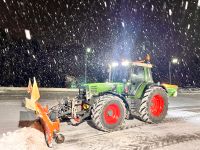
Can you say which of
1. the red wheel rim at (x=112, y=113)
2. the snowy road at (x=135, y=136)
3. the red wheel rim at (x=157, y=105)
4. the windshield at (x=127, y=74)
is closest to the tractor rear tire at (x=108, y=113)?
the red wheel rim at (x=112, y=113)

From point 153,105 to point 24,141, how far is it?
205 inches

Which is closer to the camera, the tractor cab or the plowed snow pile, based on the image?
the plowed snow pile

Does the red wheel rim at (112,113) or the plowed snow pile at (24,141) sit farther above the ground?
the red wheel rim at (112,113)

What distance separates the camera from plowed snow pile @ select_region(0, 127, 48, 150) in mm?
6710

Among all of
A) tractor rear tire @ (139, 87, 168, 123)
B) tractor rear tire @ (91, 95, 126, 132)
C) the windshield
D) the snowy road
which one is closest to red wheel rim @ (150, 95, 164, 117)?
tractor rear tire @ (139, 87, 168, 123)

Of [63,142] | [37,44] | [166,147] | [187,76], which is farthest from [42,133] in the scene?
[187,76]

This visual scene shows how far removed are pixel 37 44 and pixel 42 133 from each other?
4024 centimetres

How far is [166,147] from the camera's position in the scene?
7262 mm

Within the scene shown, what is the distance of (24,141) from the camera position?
706 centimetres

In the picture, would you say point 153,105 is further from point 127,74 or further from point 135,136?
point 135,136

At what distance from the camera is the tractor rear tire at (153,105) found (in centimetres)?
1008

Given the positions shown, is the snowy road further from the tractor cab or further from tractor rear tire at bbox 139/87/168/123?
the tractor cab

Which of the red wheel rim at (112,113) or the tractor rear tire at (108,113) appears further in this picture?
the red wheel rim at (112,113)

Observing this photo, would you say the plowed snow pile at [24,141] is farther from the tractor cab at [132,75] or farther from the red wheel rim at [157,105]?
the red wheel rim at [157,105]
